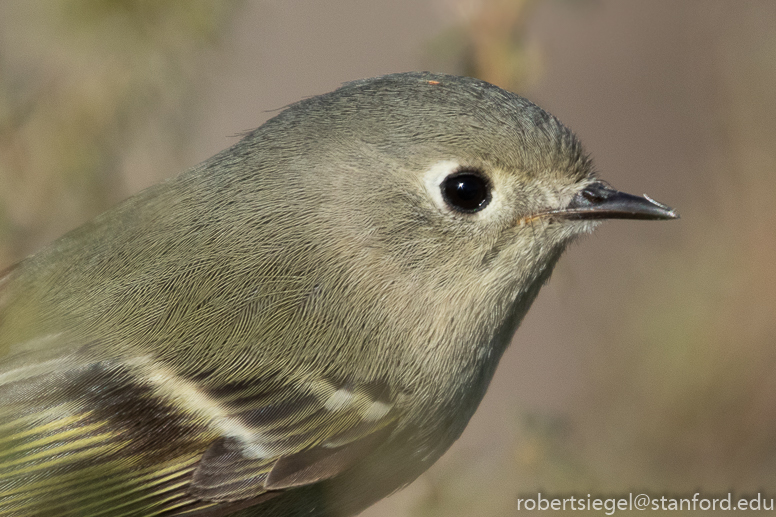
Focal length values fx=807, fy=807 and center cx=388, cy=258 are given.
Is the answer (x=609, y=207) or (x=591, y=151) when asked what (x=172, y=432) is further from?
(x=591, y=151)

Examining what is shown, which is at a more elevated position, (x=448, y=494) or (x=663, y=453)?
(x=663, y=453)

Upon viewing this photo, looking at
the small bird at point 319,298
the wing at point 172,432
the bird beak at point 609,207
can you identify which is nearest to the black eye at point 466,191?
the small bird at point 319,298

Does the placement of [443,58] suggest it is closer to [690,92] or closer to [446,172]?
[446,172]

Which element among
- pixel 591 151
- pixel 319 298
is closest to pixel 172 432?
pixel 319 298

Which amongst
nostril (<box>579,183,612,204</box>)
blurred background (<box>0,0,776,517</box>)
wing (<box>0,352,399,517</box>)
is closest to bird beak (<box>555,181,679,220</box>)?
nostril (<box>579,183,612,204</box>)

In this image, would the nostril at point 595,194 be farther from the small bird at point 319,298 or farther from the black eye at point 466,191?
the black eye at point 466,191

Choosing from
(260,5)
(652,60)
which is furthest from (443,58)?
(652,60)

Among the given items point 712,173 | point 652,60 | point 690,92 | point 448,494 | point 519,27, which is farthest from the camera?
point 652,60

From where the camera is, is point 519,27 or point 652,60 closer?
point 519,27
